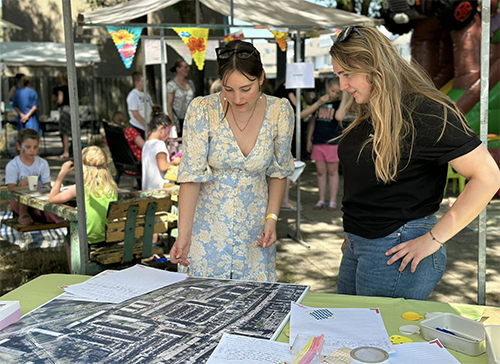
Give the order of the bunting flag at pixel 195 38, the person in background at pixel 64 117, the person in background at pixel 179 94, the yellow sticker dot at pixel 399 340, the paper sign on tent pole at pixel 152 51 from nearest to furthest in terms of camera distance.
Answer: the yellow sticker dot at pixel 399 340 → the bunting flag at pixel 195 38 → the paper sign on tent pole at pixel 152 51 → the person in background at pixel 179 94 → the person in background at pixel 64 117

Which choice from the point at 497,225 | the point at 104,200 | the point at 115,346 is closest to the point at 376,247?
the point at 115,346

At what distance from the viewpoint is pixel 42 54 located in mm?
13836

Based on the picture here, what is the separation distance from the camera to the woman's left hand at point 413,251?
186 cm

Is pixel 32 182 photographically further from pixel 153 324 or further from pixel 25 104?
pixel 25 104

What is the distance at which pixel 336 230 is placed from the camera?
245 inches

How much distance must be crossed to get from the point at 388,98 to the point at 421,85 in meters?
0.14

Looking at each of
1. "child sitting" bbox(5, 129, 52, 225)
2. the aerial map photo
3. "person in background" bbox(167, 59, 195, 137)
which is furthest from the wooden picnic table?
"person in background" bbox(167, 59, 195, 137)

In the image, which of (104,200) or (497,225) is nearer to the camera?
(104,200)

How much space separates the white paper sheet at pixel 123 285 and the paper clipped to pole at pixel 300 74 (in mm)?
3222

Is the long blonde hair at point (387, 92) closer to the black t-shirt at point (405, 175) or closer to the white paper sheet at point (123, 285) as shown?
the black t-shirt at point (405, 175)

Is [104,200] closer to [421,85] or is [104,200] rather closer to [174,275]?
[174,275]

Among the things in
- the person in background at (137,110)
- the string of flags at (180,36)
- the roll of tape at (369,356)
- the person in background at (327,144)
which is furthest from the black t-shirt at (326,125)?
the roll of tape at (369,356)

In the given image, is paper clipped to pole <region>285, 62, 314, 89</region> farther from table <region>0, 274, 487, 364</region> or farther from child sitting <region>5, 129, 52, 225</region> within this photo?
table <region>0, 274, 487, 364</region>

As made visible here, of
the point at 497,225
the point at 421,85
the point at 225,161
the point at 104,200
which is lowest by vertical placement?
the point at 497,225
